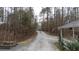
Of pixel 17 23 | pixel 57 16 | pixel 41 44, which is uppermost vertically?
pixel 57 16

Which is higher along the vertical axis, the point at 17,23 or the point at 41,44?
the point at 17,23

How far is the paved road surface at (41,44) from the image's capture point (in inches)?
117

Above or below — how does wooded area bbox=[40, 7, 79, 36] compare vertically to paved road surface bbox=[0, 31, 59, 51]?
above

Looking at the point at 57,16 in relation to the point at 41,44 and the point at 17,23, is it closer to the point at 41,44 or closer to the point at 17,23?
the point at 41,44

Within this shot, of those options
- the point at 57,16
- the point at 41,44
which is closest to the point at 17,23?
the point at 41,44

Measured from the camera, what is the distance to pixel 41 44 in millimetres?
2984

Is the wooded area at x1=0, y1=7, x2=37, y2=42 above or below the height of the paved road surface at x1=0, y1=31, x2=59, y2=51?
above

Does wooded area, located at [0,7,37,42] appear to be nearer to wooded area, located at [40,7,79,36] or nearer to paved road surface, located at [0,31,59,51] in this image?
paved road surface, located at [0,31,59,51]

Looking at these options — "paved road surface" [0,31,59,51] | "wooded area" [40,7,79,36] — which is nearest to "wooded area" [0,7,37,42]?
"paved road surface" [0,31,59,51]

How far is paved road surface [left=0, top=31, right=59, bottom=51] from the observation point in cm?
296

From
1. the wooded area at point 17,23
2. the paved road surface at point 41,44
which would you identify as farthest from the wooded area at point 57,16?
the wooded area at point 17,23

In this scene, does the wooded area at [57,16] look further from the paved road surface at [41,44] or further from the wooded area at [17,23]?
the wooded area at [17,23]
